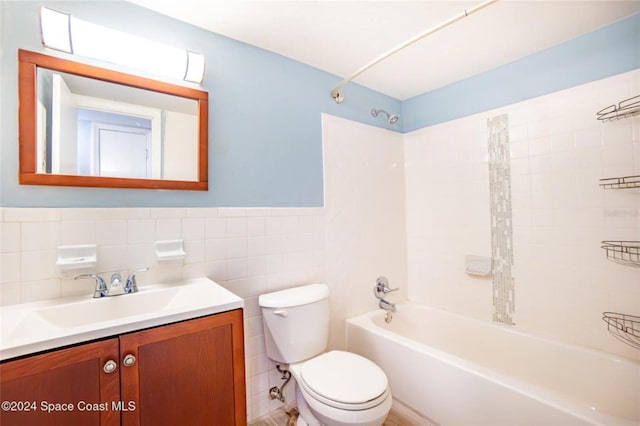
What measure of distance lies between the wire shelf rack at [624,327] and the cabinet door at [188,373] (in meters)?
1.93

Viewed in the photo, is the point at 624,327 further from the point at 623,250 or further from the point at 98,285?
the point at 98,285

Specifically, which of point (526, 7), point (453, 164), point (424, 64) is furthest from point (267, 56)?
point (453, 164)

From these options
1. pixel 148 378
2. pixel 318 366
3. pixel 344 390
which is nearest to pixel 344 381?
pixel 344 390

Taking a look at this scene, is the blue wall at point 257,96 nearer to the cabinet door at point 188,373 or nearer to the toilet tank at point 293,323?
the toilet tank at point 293,323

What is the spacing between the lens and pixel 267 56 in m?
1.75

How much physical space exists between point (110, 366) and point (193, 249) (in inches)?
25.9

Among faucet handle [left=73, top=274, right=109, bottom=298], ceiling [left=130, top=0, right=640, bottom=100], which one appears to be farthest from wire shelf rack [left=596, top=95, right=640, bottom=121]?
faucet handle [left=73, top=274, right=109, bottom=298]

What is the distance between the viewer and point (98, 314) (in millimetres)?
1140

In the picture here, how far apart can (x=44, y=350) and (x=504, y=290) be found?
233 centimetres

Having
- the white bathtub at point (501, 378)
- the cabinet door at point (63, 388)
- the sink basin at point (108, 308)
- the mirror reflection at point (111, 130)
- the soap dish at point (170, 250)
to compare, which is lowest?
the white bathtub at point (501, 378)

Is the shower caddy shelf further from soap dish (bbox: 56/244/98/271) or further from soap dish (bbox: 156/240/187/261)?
soap dish (bbox: 56/244/98/271)

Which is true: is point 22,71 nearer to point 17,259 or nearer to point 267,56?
point 17,259

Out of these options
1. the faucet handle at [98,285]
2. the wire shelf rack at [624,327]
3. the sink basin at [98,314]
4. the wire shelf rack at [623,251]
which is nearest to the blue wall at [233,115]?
the faucet handle at [98,285]

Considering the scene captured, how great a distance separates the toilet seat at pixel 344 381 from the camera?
3.93 ft
